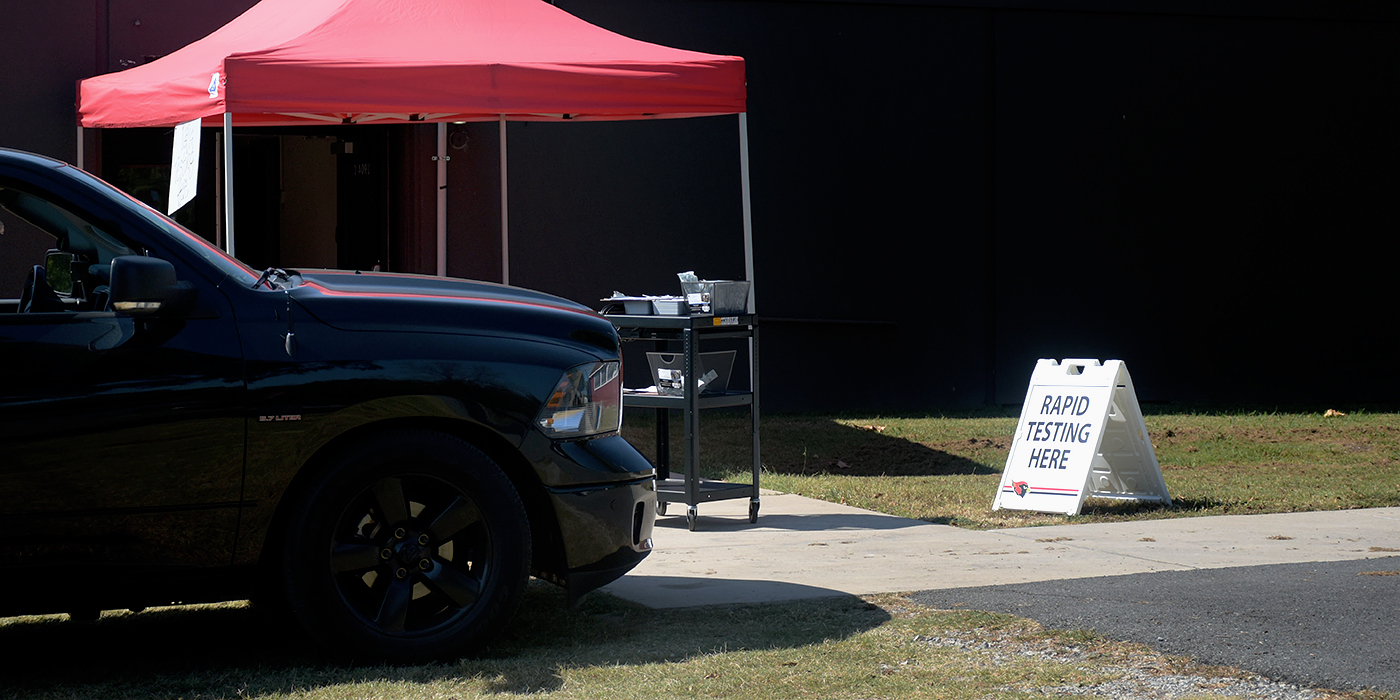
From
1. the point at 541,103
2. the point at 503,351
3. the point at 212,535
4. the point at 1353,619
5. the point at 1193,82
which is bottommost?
the point at 1353,619

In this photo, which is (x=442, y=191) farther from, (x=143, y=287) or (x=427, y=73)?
(x=143, y=287)

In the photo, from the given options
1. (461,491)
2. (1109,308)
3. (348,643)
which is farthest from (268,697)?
(1109,308)

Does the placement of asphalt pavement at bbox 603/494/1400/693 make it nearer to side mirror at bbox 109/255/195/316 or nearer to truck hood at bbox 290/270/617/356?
truck hood at bbox 290/270/617/356

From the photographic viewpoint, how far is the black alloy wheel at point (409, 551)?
4.63m

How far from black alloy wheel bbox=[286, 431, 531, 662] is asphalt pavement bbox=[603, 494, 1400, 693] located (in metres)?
1.19

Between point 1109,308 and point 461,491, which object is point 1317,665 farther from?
point 1109,308

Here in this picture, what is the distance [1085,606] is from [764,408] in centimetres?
858

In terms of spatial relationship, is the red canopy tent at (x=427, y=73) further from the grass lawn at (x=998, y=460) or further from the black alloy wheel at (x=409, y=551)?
the black alloy wheel at (x=409, y=551)

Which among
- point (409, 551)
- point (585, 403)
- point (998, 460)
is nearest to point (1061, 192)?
point (998, 460)

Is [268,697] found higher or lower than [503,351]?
lower

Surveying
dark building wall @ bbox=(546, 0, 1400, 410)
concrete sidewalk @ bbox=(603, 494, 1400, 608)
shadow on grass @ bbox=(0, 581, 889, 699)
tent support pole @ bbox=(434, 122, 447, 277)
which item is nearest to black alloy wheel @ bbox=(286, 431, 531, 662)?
shadow on grass @ bbox=(0, 581, 889, 699)

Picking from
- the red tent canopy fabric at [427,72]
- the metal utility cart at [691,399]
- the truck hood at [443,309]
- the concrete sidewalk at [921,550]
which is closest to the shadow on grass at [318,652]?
the concrete sidewalk at [921,550]

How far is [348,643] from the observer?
466 centimetres

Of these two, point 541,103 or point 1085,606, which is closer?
point 1085,606
